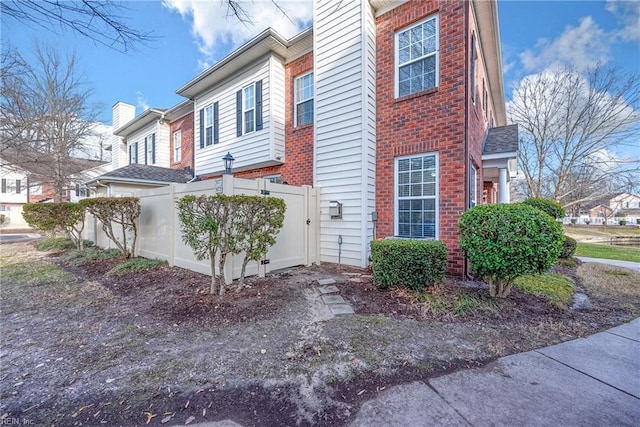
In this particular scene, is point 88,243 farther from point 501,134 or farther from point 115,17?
point 501,134

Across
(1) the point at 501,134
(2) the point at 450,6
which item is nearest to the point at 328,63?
(2) the point at 450,6

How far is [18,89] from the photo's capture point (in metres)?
8.68

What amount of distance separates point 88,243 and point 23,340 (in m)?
9.75

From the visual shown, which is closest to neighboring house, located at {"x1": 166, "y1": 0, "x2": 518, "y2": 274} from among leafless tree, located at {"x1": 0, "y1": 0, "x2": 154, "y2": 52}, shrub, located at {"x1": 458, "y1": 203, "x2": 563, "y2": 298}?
shrub, located at {"x1": 458, "y1": 203, "x2": 563, "y2": 298}

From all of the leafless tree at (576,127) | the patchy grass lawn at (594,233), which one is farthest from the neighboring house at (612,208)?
the leafless tree at (576,127)

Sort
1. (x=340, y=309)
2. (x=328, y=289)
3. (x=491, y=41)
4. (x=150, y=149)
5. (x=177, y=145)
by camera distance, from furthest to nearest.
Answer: (x=150, y=149) < (x=177, y=145) < (x=491, y=41) < (x=328, y=289) < (x=340, y=309)

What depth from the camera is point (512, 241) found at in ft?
12.5

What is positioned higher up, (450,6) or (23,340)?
(450,6)

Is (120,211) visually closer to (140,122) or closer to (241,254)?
(241,254)

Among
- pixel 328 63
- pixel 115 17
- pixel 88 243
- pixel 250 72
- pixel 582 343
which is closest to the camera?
pixel 115 17

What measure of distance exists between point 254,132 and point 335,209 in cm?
422

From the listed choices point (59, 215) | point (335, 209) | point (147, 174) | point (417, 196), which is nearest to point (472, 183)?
point (417, 196)

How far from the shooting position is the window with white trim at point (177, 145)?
13.2 metres

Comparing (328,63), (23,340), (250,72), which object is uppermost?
(250,72)
